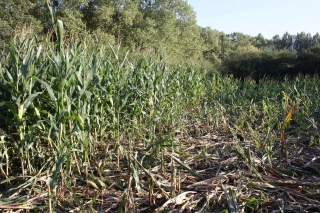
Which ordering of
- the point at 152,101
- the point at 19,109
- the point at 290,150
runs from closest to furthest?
1. the point at 19,109
2. the point at 290,150
3. the point at 152,101

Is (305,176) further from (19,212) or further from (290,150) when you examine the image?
(19,212)

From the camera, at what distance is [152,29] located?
87.6 ft

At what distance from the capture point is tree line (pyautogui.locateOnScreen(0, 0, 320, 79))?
16.5m

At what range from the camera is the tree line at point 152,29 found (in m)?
16.5

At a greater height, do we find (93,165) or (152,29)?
(152,29)

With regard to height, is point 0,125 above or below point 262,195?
above

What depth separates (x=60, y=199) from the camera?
77.8 inches

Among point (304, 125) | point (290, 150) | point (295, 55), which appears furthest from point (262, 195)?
point (295, 55)

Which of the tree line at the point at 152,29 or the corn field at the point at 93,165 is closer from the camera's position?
the corn field at the point at 93,165

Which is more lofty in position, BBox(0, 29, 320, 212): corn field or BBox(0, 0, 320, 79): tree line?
BBox(0, 0, 320, 79): tree line

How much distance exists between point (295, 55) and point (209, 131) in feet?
58.1

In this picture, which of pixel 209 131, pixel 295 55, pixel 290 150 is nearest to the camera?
pixel 290 150

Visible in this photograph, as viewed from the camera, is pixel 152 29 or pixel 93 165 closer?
pixel 93 165

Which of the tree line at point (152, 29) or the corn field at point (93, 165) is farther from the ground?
the tree line at point (152, 29)
